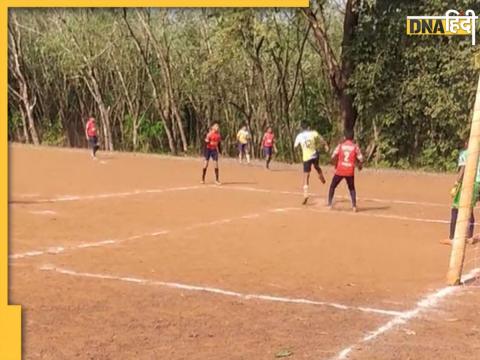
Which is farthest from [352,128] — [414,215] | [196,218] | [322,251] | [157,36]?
[322,251]

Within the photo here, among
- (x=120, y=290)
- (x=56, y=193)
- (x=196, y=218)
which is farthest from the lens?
(x=56, y=193)

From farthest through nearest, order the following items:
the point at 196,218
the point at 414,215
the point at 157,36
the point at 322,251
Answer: the point at 157,36 → the point at 414,215 → the point at 196,218 → the point at 322,251

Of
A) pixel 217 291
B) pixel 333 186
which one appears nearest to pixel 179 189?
pixel 333 186

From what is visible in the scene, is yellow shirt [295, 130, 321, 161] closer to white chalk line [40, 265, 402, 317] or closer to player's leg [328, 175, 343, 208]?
player's leg [328, 175, 343, 208]

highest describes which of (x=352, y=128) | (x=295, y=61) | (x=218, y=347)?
(x=295, y=61)

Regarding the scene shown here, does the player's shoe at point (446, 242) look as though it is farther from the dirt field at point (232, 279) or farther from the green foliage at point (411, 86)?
the green foliage at point (411, 86)

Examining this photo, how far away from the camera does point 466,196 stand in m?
7.91

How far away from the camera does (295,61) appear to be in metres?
Result: 36.9

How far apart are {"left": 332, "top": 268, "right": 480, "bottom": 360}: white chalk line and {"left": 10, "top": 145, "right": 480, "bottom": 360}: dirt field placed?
0.02 meters

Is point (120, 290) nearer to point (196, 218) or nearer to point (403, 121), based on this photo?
point (196, 218)

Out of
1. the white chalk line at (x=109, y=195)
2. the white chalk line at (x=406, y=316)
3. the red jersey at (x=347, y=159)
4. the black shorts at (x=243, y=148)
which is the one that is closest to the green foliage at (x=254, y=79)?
the black shorts at (x=243, y=148)

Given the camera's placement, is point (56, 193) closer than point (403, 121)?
Yes

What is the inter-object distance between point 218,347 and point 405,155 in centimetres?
2605

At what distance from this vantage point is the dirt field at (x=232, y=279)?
5.82 metres
